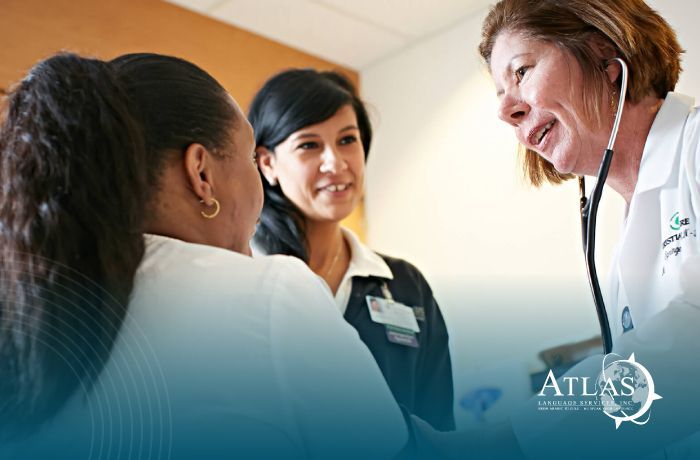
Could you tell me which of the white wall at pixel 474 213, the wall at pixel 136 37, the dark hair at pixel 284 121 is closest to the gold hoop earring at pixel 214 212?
the white wall at pixel 474 213

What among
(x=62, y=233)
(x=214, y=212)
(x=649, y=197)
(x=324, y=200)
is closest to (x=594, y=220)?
(x=649, y=197)

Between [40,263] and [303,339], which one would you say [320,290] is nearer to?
[303,339]

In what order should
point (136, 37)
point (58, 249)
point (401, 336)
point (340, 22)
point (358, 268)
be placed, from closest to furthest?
point (58, 249), point (401, 336), point (358, 268), point (136, 37), point (340, 22)

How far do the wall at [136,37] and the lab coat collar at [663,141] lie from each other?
0.95 metres

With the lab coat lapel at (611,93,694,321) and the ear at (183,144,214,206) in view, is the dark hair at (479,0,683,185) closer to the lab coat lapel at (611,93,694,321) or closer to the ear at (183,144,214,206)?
the lab coat lapel at (611,93,694,321)

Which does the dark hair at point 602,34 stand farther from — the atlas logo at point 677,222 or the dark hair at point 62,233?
the dark hair at point 62,233

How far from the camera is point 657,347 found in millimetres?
529

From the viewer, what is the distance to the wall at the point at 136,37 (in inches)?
64.6

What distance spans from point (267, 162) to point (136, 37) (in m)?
0.85

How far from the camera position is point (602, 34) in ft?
2.23

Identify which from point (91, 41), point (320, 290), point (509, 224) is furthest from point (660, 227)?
point (91, 41)

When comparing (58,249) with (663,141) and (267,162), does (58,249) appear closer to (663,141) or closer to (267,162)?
(663,141)

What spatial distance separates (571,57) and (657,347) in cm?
31

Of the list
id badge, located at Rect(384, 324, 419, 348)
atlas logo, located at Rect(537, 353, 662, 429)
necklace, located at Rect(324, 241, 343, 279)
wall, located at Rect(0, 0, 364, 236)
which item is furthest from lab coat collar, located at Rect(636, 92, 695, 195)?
wall, located at Rect(0, 0, 364, 236)
